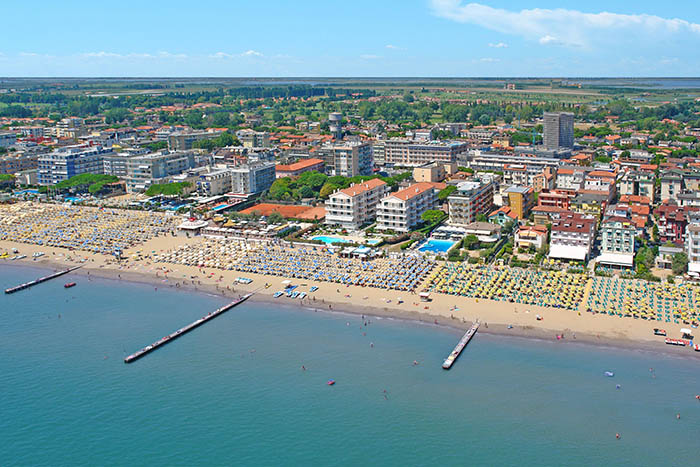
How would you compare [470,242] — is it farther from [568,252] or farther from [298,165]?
[298,165]

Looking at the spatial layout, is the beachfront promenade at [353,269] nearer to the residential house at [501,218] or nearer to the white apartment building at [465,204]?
the white apartment building at [465,204]

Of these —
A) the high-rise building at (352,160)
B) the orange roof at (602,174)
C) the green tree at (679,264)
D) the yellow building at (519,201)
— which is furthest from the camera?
the high-rise building at (352,160)

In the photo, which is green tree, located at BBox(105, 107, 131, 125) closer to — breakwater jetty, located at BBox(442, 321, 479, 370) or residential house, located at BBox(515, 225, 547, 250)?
residential house, located at BBox(515, 225, 547, 250)

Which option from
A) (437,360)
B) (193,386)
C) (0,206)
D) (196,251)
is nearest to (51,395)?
(193,386)

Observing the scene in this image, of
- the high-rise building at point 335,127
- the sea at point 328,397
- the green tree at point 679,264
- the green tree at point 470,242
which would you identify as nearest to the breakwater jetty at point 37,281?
the sea at point 328,397

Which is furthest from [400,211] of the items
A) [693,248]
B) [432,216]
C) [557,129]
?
[557,129]

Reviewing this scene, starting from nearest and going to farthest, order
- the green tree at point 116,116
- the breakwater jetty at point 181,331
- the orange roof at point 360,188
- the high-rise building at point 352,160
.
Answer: the breakwater jetty at point 181,331 < the orange roof at point 360,188 < the high-rise building at point 352,160 < the green tree at point 116,116

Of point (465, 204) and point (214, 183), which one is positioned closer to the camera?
point (465, 204)
